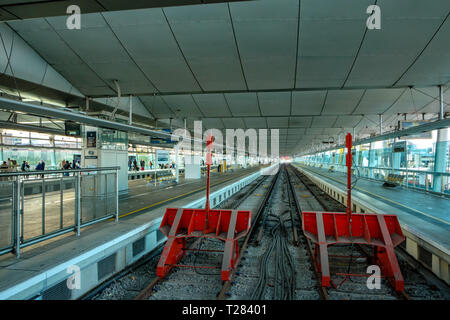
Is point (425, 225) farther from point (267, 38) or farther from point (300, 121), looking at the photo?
point (300, 121)

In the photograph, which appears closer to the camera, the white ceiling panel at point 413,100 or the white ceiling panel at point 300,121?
the white ceiling panel at point 413,100

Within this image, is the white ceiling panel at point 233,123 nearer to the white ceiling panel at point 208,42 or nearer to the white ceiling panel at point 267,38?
the white ceiling panel at point 208,42

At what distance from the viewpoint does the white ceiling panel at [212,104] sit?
37.6 ft

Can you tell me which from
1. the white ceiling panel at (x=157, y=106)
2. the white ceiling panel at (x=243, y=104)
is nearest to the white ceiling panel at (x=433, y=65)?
the white ceiling panel at (x=243, y=104)

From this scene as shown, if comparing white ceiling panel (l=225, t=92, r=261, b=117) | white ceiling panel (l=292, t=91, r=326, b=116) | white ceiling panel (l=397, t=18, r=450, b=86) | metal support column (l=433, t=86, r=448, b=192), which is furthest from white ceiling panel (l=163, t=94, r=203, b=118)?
metal support column (l=433, t=86, r=448, b=192)

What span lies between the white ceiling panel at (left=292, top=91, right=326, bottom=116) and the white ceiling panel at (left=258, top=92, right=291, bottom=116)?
31cm

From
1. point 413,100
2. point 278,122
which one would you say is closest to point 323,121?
point 278,122

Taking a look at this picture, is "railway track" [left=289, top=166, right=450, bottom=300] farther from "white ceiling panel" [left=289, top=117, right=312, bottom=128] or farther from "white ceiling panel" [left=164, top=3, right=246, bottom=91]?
"white ceiling panel" [left=289, top=117, right=312, bottom=128]

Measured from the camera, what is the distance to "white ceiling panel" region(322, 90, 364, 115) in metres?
10.5

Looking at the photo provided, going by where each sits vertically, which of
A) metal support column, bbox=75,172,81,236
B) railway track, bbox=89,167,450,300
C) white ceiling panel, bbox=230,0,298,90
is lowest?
railway track, bbox=89,167,450,300

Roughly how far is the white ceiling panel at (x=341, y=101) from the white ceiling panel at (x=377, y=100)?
0.34m

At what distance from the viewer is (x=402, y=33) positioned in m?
6.03

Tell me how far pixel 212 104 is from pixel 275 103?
3.16 m

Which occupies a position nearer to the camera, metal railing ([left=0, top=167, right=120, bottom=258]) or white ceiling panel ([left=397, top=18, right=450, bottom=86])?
metal railing ([left=0, top=167, right=120, bottom=258])
